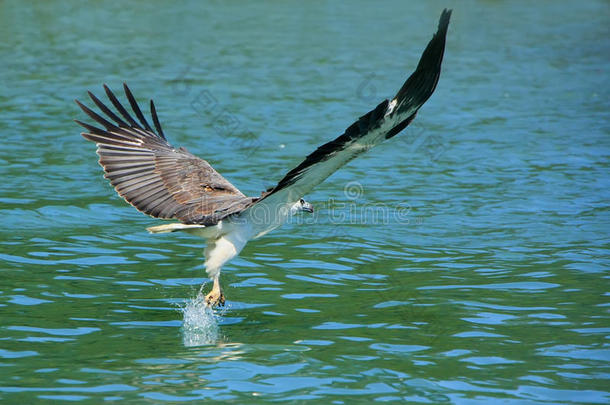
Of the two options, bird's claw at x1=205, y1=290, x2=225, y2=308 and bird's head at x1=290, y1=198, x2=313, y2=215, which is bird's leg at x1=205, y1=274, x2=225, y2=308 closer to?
bird's claw at x1=205, y1=290, x2=225, y2=308

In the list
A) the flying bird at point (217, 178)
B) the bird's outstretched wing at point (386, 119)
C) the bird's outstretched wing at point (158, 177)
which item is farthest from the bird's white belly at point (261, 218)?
the bird's outstretched wing at point (386, 119)

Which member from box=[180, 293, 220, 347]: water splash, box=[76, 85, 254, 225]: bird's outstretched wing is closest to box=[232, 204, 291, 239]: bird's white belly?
box=[76, 85, 254, 225]: bird's outstretched wing

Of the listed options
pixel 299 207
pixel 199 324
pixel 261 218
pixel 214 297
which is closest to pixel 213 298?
pixel 214 297

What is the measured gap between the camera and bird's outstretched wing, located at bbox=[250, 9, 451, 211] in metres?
5.39

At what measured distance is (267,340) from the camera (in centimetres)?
661

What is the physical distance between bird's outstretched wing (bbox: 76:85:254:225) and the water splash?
2.28ft

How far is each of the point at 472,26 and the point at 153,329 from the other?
825 inches

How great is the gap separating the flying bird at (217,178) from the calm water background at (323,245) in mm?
689

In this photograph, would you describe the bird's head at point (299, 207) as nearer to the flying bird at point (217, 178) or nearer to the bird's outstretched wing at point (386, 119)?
the flying bird at point (217, 178)

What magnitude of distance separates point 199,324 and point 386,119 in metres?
2.41

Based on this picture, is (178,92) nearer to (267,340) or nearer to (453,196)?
(453,196)

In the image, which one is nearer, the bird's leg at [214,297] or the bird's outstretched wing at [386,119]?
the bird's outstretched wing at [386,119]

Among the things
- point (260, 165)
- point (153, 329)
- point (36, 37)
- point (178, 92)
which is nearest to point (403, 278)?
point (153, 329)

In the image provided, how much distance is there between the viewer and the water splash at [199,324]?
6602mm
